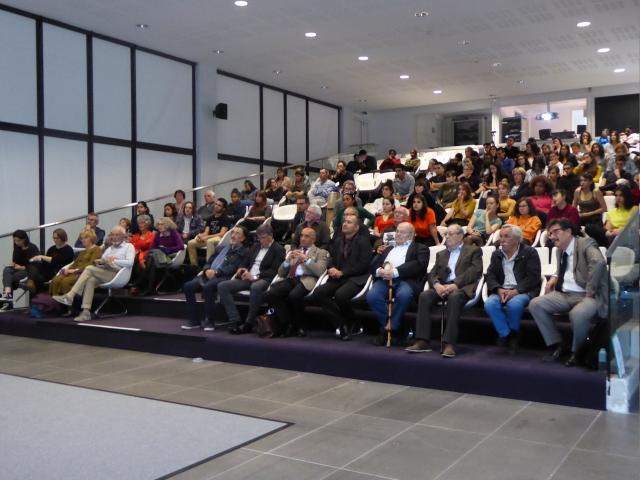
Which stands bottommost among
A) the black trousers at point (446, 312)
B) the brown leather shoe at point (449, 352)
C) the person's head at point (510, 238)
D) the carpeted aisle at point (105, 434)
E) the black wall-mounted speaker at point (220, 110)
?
the carpeted aisle at point (105, 434)

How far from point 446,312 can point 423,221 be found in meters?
2.22

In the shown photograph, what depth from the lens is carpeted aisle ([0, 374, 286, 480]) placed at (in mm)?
3289

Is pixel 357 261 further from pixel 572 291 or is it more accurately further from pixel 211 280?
pixel 572 291

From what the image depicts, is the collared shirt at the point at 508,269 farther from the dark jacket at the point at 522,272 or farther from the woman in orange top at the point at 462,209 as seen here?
the woman in orange top at the point at 462,209

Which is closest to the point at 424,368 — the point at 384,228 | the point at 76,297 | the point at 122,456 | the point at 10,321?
the point at 122,456

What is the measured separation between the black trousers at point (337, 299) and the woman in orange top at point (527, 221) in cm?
215

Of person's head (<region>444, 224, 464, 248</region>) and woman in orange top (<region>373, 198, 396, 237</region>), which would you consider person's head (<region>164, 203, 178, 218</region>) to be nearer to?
woman in orange top (<region>373, 198, 396, 237</region>)

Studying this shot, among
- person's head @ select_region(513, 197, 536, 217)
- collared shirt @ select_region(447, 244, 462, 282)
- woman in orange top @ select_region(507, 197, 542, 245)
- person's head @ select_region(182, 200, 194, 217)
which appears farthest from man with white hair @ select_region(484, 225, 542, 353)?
person's head @ select_region(182, 200, 194, 217)

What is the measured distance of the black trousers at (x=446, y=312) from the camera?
16.8ft

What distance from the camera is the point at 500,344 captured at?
525 cm

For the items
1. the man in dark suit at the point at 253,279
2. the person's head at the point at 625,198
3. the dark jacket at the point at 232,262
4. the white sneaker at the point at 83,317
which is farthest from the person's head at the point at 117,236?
the person's head at the point at 625,198

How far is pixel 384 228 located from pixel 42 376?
13.6 feet

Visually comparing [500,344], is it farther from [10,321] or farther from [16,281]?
[16,281]

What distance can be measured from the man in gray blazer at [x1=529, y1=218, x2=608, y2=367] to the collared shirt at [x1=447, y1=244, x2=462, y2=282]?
2.66ft
